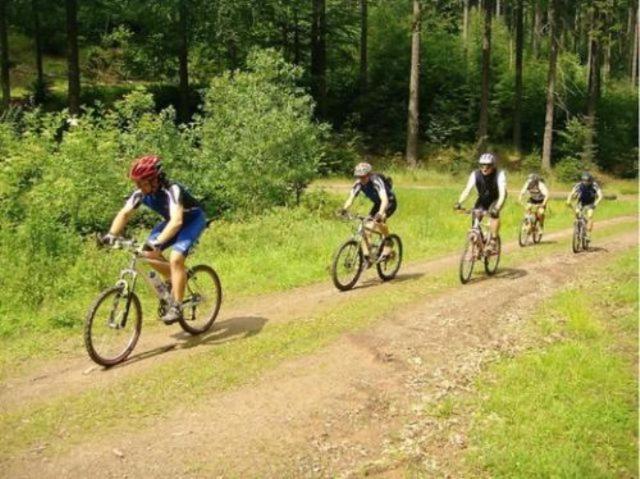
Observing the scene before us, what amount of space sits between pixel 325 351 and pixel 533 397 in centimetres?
269

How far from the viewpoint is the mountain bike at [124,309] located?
823 cm

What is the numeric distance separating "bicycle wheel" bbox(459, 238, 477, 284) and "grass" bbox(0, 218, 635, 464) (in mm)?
3057

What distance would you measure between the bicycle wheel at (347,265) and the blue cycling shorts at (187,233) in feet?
12.5

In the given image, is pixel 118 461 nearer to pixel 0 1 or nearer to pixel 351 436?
pixel 351 436

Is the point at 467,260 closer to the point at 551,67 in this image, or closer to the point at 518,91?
the point at 551,67

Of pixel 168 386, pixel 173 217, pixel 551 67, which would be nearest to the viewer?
pixel 168 386

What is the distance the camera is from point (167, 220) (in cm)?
902

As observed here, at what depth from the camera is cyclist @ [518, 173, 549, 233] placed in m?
19.9

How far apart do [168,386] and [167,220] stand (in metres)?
2.35

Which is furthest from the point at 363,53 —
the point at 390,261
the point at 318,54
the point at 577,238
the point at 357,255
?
the point at 357,255

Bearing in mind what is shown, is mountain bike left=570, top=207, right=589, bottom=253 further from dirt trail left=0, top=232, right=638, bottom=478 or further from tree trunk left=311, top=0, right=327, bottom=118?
tree trunk left=311, top=0, right=327, bottom=118

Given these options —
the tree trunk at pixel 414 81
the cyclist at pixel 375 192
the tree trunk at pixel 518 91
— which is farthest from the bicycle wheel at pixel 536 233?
the tree trunk at pixel 518 91

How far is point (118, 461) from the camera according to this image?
20.0ft

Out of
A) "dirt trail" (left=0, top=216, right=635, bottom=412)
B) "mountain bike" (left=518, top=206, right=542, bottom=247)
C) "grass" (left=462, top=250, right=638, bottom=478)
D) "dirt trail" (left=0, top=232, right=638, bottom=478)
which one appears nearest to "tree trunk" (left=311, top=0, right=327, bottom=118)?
"mountain bike" (left=518, top=206, right=542, bottom=247)
